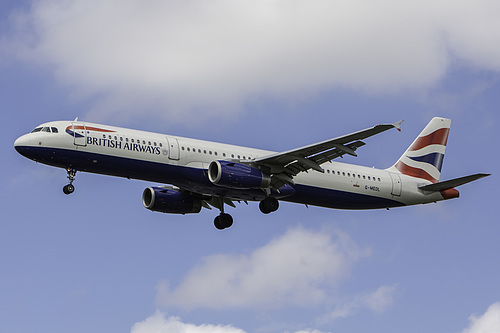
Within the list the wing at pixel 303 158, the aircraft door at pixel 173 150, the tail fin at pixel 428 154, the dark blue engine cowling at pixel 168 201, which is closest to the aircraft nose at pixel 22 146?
the aircraft door at pixel 173 150

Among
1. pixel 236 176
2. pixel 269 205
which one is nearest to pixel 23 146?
pixel 236 176

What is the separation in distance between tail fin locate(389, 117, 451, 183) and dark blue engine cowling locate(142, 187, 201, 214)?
12308 millimetres

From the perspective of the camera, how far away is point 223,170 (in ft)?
138

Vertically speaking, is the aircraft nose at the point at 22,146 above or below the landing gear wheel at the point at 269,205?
above

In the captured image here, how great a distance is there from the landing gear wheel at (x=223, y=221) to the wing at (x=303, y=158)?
558cm

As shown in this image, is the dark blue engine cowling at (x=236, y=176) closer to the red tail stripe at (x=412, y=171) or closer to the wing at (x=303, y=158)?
the wing at (x=303, y=158)

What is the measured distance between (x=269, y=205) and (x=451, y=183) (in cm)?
1056

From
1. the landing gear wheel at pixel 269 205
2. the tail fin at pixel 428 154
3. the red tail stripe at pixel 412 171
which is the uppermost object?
the tail fin at pixel 428 154

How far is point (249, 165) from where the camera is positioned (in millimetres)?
43469

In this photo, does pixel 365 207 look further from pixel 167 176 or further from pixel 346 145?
pixel 167 176

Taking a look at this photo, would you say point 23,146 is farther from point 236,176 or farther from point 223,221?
point 223,221

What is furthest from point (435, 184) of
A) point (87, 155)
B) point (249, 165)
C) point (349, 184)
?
point (87, 155)

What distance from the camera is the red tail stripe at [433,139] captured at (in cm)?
5275

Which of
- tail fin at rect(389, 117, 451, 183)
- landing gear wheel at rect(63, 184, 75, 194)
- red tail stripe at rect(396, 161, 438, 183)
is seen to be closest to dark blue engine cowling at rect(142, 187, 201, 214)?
landing gear wheel at rect(63, 184, 75, 194)
